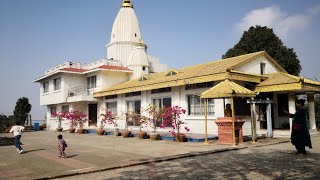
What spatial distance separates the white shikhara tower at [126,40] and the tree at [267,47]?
9.27 metres

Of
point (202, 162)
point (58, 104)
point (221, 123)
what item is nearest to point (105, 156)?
point (202, 162)

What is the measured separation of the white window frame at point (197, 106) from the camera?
16.9 m

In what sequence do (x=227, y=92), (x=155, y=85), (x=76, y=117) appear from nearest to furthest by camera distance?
(x=227, y=92)
(x=155, y=85)
(x=76, y=117)

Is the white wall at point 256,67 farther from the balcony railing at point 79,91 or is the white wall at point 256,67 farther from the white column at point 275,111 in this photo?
the balcony railing at point 79,91

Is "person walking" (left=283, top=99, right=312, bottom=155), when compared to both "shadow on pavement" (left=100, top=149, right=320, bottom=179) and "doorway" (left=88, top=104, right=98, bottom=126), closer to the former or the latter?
"shadow on pavement" (left=100, top=149, right=320, bottom=179)

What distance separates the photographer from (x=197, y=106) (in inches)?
695

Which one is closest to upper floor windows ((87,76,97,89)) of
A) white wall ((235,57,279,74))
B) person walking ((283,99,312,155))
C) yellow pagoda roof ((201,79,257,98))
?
white wall ((235,57,279,74))

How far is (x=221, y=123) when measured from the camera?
1279cm

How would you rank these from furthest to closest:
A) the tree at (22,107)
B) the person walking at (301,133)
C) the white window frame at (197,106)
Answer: the tree at (22,107) < the white window frame at (197,106) < the person walking at (301,133)

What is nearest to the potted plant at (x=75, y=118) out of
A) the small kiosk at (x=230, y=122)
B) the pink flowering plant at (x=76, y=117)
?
the pink flowering plant at (x=76, y=117)

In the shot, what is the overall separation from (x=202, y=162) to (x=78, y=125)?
2178 cm

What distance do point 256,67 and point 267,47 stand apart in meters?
15.5

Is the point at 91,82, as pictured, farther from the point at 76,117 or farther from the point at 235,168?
the point at 235,168

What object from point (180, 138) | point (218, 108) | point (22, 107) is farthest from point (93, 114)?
point (180, 138)
